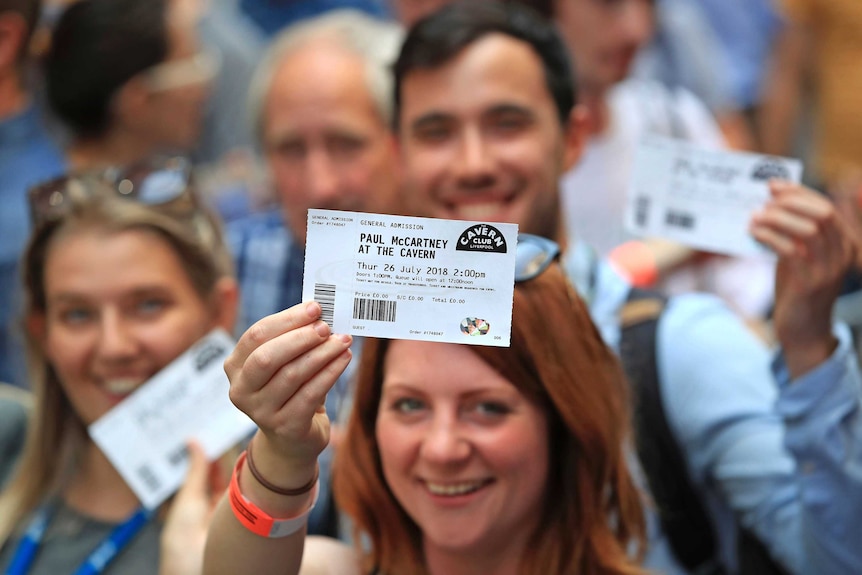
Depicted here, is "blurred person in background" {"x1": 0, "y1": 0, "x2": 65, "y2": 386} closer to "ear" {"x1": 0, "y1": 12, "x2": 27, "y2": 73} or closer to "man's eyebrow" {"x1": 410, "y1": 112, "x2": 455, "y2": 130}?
"ear" {"x1": 0, "y1": 12, "x2": 27, "y2": 73}

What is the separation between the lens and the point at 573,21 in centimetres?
479

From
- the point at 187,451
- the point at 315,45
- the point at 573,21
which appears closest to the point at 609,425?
the point at 187,451

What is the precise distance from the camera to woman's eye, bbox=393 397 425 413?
2398 millimetres

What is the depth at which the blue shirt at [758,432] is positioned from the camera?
263cm

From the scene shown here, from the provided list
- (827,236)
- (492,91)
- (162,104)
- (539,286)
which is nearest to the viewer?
(539,286)

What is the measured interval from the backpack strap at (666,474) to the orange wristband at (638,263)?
92cm

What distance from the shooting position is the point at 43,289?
3.14 m

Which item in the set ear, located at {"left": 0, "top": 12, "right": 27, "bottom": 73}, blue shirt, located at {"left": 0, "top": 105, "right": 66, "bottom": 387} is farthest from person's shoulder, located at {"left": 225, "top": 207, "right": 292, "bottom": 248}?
ear, located at {"left": 0, "top": 12, "right": 27, "bottom": 73}

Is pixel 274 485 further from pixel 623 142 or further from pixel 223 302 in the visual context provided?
pixel 623 142

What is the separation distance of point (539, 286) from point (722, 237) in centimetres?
58

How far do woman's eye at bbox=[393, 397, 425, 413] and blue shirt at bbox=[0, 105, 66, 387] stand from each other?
193cm

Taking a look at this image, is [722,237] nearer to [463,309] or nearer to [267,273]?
[463,309]


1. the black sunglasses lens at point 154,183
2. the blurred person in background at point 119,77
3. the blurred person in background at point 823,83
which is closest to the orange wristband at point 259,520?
the black sunglasses lens at point 154,183

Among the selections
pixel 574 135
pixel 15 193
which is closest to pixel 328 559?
pixel 574 135
